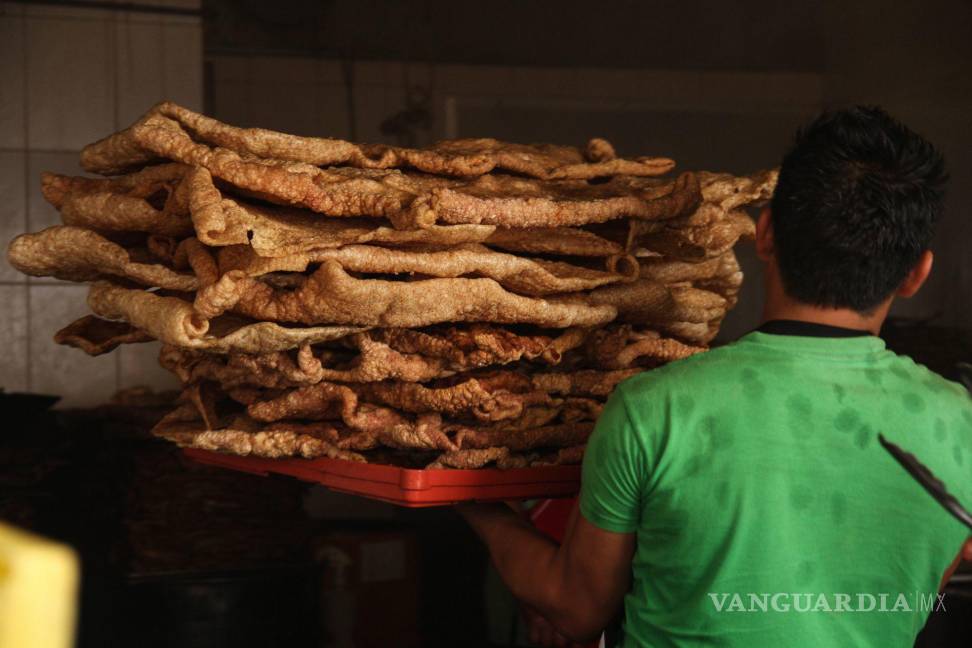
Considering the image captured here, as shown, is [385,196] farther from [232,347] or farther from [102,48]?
[102,48]

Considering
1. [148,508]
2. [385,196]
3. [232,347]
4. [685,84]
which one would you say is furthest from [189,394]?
[685,84]

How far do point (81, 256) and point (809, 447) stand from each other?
0.92m

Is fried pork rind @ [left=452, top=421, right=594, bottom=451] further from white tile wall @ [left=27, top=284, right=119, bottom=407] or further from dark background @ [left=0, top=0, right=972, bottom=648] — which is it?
white tile wall @ [left=27, top=284, right=119, bottom=407]

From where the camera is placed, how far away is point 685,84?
3830mm

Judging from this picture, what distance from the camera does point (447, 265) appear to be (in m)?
1.32

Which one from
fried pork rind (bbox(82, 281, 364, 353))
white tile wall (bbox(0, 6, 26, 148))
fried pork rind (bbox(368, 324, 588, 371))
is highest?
white tile wall (bbox(0, 6, 26, 148))

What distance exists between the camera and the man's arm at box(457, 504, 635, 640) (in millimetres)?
1221

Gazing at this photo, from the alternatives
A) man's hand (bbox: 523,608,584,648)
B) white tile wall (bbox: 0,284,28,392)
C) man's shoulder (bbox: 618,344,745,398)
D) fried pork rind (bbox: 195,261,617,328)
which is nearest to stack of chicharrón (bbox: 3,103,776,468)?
A: fried pork rind (bbox: 195,261,617,328)

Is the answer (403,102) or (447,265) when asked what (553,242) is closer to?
(447,265)

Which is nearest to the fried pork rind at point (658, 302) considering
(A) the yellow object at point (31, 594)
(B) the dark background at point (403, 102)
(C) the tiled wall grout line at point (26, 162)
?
(A) the yellow object at point (31, 594)

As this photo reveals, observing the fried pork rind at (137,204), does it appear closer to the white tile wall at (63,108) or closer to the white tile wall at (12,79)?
the white tile wall at (63,108)

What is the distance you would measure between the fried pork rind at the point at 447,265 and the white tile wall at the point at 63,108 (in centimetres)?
195

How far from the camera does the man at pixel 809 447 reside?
113 cm

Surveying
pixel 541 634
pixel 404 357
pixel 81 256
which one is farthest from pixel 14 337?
pixel 404 357
